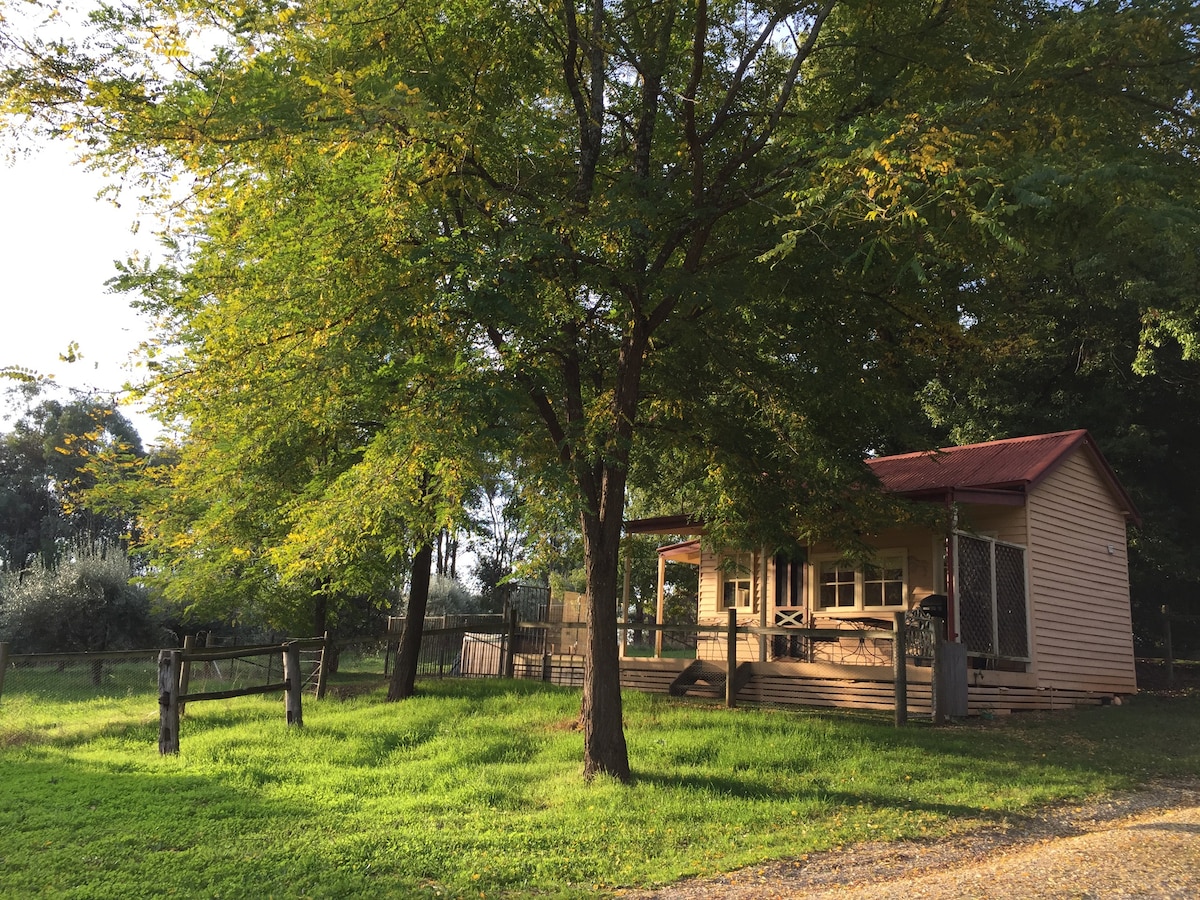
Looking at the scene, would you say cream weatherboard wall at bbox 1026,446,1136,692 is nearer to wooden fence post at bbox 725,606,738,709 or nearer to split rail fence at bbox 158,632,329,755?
wooden fence post at bbox 725,606,738,709

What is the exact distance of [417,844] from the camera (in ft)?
22.9

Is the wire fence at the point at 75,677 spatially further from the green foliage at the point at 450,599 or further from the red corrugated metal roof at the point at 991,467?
the green foliage at the point at 450,599

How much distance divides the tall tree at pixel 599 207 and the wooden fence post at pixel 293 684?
10.1ft

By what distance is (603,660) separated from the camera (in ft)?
32.2

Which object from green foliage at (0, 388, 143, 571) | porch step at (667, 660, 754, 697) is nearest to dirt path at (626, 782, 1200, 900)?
porch step at (667, 660, 754, 697)

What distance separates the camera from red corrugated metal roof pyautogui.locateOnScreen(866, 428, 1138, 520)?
15.5m

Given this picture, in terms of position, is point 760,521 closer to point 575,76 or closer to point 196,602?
point 575,76

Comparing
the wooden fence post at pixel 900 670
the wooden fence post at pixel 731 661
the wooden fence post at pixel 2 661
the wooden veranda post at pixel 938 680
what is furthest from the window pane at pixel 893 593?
the wooden fence post at pixel 2 661

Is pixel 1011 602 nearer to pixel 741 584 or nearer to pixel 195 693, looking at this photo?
pixel 741 584

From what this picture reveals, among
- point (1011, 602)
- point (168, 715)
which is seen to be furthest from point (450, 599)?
point (168, 715)

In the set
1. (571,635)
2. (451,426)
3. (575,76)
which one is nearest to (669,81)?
(575,76)

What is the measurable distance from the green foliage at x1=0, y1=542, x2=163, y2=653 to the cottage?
862 inches

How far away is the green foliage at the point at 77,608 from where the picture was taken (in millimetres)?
29641

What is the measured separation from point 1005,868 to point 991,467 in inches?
472
